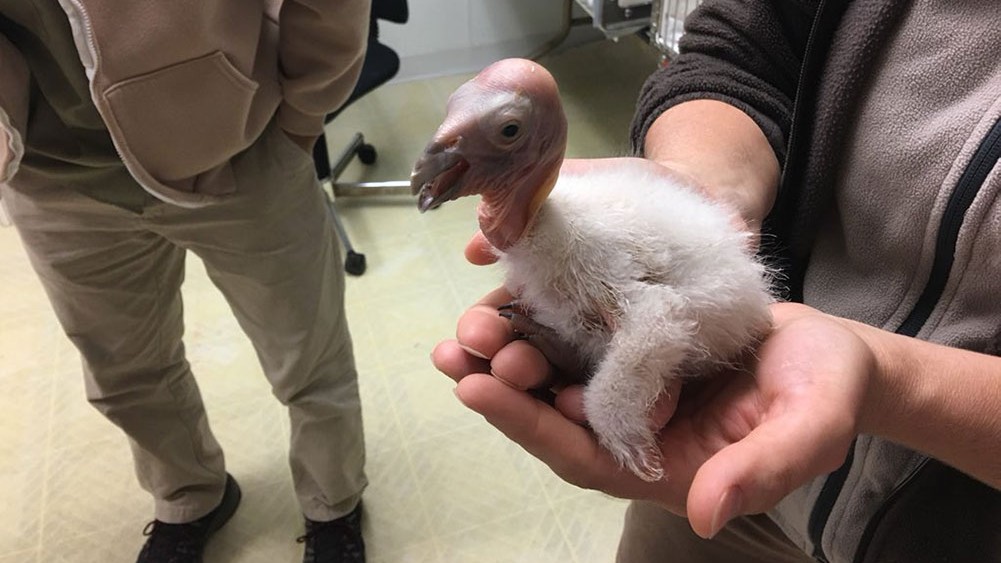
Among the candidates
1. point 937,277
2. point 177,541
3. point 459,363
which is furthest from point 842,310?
point 177,541

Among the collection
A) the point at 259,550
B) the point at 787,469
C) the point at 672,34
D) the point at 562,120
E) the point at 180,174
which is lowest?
the point at 259,550

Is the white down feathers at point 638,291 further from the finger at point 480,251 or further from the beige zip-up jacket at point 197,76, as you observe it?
the beige zip-up jacket at point 197,76

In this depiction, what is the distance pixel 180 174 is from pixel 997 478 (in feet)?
3.12

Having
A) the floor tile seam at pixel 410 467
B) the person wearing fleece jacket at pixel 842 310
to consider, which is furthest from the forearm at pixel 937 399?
the floor tile seam at pixel 410 467

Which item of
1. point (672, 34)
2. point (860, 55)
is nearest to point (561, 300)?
point (860, 55)

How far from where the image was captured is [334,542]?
1.49 meters

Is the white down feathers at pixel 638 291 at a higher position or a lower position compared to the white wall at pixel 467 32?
higher

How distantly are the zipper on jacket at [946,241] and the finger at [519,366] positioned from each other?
0.33 metres

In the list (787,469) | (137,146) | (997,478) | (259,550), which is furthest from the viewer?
(259,550)

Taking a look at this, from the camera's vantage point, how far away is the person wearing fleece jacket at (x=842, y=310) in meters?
0.56

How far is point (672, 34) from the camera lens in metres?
1.88

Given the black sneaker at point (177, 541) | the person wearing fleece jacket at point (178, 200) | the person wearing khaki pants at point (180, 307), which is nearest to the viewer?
the person wearing fleece jacket at point (178, 200)

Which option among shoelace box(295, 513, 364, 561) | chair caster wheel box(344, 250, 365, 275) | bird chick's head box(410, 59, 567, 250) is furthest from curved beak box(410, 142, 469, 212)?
chair caster wheel box(344, 250, 365, 275)

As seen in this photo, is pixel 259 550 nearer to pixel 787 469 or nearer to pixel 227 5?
pixel 227 5
